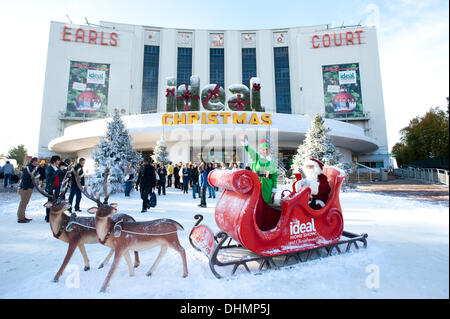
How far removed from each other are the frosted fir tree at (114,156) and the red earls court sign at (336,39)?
3421cm

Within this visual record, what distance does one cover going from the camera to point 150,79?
32.9 m

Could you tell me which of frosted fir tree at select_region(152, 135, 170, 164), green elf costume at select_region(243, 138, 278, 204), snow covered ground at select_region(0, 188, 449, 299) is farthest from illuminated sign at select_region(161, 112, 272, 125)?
snow covered ground at select_region(0, 188, 449, 299)

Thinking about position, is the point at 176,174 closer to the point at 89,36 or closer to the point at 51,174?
the point at 51,174

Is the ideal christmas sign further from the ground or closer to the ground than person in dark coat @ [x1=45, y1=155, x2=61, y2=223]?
further from the ground

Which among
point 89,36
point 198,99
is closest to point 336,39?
point 198,99

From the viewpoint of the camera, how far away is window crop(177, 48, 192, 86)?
3322 centimetres

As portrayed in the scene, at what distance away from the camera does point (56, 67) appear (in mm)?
30047

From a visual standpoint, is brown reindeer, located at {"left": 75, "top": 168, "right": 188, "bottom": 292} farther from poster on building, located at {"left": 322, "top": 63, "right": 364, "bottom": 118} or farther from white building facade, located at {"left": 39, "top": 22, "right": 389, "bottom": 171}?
poster on building, located at {"left": 322, "top": 63, "right": 364, "bottom": 118}

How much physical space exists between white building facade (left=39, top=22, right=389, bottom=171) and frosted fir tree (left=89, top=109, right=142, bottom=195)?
1386 cm

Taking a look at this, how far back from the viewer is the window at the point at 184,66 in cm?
3322

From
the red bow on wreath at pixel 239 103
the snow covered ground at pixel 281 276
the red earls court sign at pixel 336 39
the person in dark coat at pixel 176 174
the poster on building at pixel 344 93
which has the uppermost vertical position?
the red earls court sign at pixel 336 39

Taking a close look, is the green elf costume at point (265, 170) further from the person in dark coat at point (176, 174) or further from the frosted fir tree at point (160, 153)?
the frosted fir tree at point (160, 153)

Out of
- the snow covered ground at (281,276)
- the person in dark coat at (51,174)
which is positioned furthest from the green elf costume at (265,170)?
the person in dark coat at (51,174)

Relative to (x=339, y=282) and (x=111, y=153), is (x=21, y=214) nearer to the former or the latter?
(x=111, y=153)
